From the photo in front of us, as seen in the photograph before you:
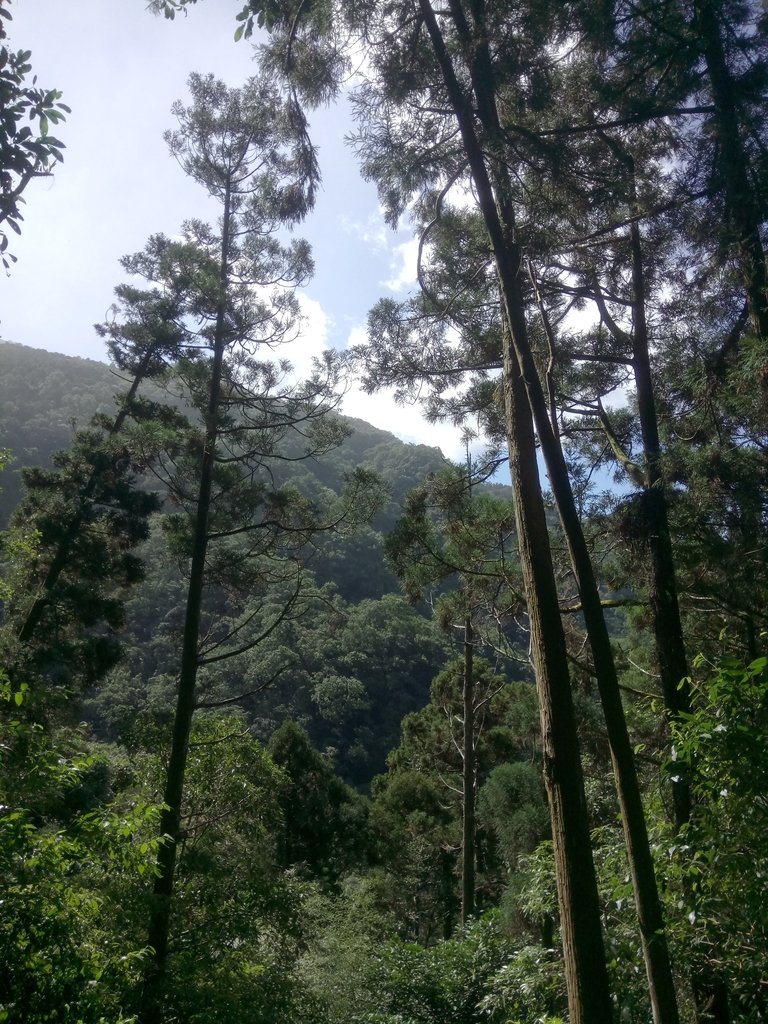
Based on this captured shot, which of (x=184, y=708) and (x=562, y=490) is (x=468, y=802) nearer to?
(x=184, y=708)

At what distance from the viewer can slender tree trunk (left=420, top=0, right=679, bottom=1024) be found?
4.59 metres

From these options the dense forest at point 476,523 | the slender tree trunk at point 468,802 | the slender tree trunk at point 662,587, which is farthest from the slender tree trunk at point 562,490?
the slender tree trunk at point 468,802

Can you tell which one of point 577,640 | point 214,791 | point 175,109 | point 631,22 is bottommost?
point 214,791

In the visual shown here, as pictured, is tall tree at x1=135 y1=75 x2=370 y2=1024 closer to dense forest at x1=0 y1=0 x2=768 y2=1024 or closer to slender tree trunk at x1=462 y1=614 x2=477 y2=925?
dense forest at x1=0 y1=0 x2=768 y2=1024

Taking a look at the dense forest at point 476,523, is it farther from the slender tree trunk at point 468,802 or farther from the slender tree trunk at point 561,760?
the slender tree trunk at point 468,802

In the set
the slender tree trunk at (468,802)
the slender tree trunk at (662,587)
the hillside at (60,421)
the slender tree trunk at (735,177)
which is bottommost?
the slender tree trunk at (468,802)

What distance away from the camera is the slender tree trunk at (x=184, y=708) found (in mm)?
6480

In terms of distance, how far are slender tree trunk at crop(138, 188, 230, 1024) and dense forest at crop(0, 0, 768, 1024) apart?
0.12 ft

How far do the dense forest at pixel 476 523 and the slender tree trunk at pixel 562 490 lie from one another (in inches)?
1.1

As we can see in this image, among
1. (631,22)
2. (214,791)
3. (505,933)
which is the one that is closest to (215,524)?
(214,791)

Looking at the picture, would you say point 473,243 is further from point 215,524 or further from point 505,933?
point 505,933

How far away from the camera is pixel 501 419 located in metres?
8.62

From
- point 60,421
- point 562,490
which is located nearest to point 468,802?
point 562,490

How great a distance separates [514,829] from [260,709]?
915 inches
